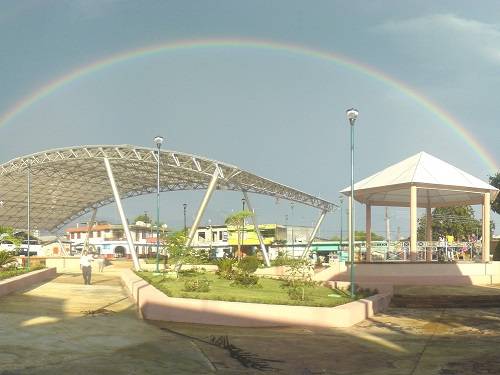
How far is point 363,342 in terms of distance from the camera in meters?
12.8

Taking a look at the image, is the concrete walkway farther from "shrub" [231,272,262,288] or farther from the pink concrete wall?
the pink concrete wall

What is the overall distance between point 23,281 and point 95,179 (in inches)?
1650

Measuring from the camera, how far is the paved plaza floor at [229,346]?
9.46m

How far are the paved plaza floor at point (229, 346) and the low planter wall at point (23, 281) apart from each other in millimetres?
3035

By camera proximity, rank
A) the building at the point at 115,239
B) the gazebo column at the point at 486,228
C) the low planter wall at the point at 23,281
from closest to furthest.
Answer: the low planter wall at the point at 23,281, the gazebo column at the point at 486,228, the building at the point at 115,239

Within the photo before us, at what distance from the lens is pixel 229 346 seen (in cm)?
1183

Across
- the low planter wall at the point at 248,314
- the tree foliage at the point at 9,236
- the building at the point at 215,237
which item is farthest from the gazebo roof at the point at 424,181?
the building at the point at 215,237

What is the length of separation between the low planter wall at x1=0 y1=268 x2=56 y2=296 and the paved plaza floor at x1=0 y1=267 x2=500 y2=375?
3.04m

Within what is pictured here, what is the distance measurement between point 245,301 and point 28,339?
660 cm

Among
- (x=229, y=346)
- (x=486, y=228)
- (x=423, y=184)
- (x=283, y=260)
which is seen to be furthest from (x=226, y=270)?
(x=229, y=346)

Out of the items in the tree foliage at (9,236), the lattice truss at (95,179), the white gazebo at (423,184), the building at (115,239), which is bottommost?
the building at (115,239)

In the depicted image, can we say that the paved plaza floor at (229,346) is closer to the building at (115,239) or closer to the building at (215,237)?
the building at (215,237)

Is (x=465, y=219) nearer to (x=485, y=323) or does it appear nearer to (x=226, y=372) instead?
(x=485, y=323)

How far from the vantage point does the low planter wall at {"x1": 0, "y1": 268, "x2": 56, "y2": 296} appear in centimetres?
2006
